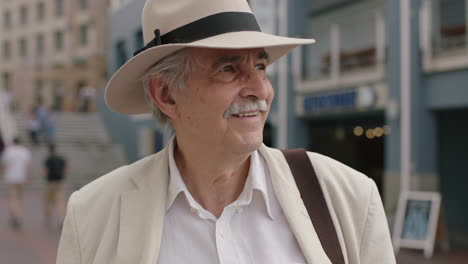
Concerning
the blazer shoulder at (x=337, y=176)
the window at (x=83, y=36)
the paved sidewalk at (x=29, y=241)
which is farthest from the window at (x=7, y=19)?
the blazer shoulder at (x=337, y=176)

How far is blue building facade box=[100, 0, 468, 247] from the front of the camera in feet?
34.6

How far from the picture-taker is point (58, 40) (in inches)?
1602

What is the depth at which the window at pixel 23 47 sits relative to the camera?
4412 centimetres

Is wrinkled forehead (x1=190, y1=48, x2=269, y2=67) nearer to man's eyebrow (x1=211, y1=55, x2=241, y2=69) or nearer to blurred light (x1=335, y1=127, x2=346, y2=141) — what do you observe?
man's eyebrow (x1=211, y1=55, x2=241, y2=69)

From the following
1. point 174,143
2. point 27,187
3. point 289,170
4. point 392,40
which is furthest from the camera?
point 27,187

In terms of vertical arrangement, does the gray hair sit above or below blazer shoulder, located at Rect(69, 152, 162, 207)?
above

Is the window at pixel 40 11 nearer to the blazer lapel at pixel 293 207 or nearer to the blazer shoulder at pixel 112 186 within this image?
the blazer shoulder at pixel 112 186

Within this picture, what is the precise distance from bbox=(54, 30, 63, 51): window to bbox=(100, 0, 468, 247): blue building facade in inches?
1078

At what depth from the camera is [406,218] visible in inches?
363

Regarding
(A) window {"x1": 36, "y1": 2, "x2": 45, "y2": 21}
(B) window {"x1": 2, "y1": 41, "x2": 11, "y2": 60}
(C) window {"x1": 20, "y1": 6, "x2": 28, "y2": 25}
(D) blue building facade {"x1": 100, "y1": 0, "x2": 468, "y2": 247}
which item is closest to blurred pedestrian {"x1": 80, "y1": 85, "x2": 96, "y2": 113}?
(D) blue building facade {"x1": 100, "y1": 0, "x2": 468, "y2": 247}

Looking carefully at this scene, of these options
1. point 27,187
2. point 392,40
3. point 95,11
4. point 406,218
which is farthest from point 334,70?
point 95,11

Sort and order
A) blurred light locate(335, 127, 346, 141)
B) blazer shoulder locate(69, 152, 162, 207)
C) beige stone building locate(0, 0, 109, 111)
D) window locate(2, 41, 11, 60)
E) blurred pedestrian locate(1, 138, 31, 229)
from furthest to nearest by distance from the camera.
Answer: window locate(2, 41, 11, 60) → beige stone building locate(0, 0, 109, 111) → blurred light locate(335, 127, 346, 141) → blurred pedestrian locate(1, 138, 31, 229) → blazer shoulder locate(69, 152, 162, 207)

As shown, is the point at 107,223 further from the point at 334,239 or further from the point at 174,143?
the point at 334,239

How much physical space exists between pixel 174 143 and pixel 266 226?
48cm
